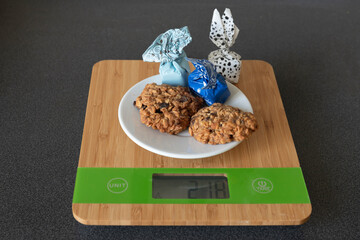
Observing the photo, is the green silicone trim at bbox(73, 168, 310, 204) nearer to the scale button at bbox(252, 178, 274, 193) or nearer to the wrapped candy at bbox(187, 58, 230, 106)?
the scale button at bbox(252, 178, 274, 193)

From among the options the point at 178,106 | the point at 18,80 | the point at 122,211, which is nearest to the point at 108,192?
the point at 122,211

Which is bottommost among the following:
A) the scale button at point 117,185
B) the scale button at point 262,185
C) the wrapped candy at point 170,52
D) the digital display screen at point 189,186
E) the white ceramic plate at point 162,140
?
the scale button at point 117,185

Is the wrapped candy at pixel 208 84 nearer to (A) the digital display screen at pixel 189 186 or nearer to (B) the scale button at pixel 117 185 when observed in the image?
(A) the digital display screen at pixel 189 186

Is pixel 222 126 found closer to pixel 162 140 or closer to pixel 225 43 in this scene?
pixel 162 140

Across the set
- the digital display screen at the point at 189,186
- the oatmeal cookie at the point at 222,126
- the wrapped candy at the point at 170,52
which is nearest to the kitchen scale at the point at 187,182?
the digital display screen at the point at 189,186

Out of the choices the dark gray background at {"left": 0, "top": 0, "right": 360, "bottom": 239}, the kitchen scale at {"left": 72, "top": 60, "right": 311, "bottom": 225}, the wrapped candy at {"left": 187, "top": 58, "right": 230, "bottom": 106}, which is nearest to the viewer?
the kitchen scale at {"left": 72, "top": 60, "right": 311, "bottom": 225}

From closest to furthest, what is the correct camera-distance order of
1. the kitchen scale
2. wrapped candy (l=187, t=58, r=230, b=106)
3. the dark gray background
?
Answer: the kitchen scale, wrapped candy (l=187, t=58, r=230, b=106), the dark gray background

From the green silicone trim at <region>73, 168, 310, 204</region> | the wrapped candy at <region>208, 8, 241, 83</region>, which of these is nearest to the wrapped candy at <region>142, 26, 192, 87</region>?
the wrapped candy at <region>208, 8, 241, 83</region>

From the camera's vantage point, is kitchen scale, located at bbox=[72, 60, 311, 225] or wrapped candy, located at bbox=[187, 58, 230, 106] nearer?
kitchen scale, located at bbox=[72, 60, 311, 225]
